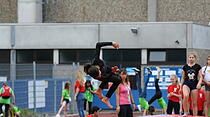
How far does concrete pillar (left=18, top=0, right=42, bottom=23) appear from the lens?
38.1 metres

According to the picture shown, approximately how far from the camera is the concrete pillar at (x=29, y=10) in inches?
1500

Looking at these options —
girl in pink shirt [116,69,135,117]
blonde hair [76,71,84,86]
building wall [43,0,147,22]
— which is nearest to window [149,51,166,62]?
building wall [43,0,147,22]

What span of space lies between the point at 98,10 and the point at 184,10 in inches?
216

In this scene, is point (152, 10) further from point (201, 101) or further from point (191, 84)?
point (191, 84)

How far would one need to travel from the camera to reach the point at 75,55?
32.8 m

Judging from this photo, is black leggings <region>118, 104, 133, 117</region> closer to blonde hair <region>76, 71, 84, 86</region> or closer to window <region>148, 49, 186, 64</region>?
blonde hair <region>76, 71, 84, 86</region>

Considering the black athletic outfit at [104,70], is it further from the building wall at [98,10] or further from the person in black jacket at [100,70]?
the building wall at [98,10]

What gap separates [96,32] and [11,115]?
12.3 metres

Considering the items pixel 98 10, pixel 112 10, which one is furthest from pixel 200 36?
pixel 98 10

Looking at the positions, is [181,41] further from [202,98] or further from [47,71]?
→ [202,98]

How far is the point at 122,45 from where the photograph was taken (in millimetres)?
31812

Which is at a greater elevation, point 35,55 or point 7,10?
point 7,10

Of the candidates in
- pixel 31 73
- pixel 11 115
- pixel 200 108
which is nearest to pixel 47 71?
pixel 31 73

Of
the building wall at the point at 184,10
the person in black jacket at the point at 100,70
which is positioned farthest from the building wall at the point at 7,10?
the person in black jacket at the point at 100,70
